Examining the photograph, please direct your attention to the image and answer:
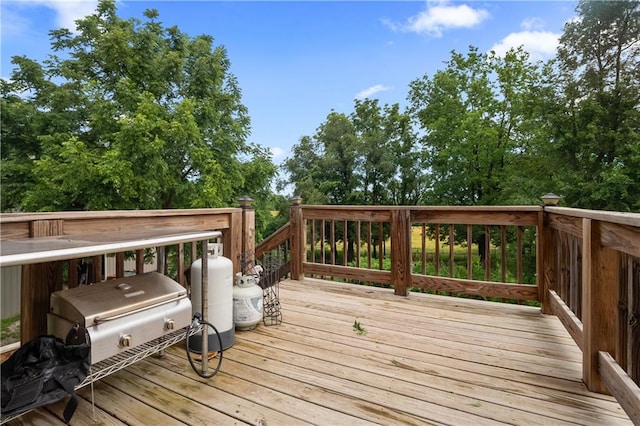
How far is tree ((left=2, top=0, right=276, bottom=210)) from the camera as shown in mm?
7727

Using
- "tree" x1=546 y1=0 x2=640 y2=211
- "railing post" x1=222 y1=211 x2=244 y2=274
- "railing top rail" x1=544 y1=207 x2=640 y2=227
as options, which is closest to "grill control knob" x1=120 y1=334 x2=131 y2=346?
"railing post" x1=222 y1=211 x2=244 y2=274

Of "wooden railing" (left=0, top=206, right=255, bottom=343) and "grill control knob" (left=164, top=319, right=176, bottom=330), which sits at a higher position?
"wooden railing" (left=0, top=206, right=255, bottom=343)

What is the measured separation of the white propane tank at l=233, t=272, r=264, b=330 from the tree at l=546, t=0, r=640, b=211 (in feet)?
31.0

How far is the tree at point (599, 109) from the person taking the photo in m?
8.48

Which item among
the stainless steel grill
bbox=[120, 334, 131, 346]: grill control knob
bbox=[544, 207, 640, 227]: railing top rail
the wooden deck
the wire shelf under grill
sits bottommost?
the wooden deck

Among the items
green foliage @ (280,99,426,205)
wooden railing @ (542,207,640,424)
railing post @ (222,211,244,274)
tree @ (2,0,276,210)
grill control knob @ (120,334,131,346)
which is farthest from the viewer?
green foliage @ (280,99,426,205)

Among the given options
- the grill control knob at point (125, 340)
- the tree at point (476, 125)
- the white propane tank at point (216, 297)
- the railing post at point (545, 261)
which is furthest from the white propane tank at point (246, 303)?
the tree at point (476, 125)

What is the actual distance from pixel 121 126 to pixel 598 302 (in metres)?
8.97

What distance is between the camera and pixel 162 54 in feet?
32.7

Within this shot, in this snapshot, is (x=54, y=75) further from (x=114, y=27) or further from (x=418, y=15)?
(x=418, y=15)

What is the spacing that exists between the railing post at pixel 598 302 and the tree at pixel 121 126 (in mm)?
7758

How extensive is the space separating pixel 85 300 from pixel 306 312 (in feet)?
5.99

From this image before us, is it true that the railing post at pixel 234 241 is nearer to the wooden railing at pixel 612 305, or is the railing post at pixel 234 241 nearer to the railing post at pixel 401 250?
the railing post at pixel 401 250

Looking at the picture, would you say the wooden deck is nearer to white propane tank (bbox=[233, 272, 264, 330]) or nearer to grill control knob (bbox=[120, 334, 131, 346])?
white propane tank (bbox=[233, 272, 264, 330])
